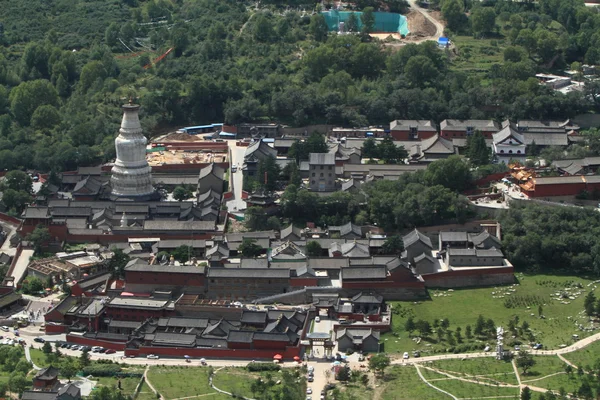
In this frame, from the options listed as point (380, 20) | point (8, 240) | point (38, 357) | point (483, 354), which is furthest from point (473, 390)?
point (380, 20)

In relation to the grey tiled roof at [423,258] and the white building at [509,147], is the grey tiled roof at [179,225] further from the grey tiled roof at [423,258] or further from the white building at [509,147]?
the white building at [509,147]

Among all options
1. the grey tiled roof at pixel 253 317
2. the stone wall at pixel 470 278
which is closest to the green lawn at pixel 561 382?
the stone wall at pixel 470 278

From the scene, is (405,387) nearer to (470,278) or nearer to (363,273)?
(363,273)

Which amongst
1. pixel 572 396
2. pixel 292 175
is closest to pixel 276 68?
pixel 292 175

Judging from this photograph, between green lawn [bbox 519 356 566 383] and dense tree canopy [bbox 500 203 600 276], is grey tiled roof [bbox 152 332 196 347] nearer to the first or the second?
green lawn [bbox 519 356 566 383]

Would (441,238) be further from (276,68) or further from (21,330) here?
(276,68)
